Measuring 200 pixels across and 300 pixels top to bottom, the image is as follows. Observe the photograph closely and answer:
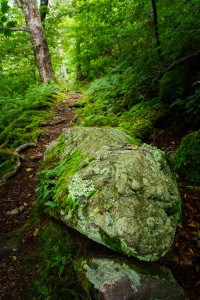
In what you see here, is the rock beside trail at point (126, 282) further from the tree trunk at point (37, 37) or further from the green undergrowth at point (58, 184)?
the tree trunk at point (37, 37)

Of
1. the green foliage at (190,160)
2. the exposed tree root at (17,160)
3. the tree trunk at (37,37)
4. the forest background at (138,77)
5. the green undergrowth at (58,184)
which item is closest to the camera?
the green undergrowth at (58,184)

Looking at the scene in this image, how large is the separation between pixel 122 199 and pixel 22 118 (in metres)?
5.83

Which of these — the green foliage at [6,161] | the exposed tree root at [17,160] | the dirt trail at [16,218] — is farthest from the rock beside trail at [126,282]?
the green foliage at [6,161]

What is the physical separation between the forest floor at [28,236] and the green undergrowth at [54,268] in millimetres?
106

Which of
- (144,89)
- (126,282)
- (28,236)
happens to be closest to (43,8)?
(144,89)

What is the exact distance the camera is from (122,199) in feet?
9.04

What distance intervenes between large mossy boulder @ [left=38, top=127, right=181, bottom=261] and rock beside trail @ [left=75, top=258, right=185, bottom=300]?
200mm

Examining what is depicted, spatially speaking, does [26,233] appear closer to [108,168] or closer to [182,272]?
[108,168]

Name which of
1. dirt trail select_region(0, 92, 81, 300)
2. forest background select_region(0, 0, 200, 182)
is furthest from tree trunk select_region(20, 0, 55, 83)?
dirt trail select_region(0, 92, 81, 300)

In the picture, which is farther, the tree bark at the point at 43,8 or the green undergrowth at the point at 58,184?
the tree bark at the point at 43,8

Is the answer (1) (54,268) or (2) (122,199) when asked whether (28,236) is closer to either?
(1) (54,268)

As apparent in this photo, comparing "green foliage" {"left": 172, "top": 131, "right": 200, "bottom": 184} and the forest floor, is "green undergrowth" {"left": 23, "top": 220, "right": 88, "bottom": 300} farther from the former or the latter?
"green foliage" {"left": 172, "top": 131, "right": 200, "bottom": 184}

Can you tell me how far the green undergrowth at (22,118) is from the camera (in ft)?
20.4

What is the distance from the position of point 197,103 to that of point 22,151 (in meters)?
4.00
